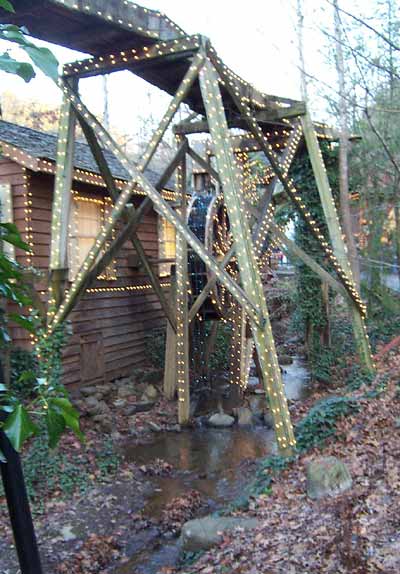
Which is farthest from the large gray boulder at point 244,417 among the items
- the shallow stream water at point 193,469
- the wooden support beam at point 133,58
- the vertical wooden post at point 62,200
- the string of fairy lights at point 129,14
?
the string of fairy lights at point 129,14

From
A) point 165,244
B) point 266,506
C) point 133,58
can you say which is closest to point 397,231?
point 165,244

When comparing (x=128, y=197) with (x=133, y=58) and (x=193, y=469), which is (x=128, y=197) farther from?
(x=193, y=469)

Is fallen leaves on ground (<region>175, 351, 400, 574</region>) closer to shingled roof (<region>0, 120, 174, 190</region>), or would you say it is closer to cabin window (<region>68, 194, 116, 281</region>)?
cabin window (<region>68, 194, 116, 281</region>)

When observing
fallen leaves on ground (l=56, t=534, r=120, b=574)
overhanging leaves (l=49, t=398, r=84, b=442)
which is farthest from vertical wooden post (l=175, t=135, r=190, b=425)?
overhanging leaves (l=49, t=398, r=84, b=442)

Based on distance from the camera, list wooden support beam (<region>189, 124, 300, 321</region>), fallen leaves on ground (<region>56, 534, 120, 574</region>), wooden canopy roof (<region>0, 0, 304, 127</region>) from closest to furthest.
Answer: fallen leaves on ground (<region>56, 534, 120, 574</region>)
wooden canopy roof (<region>0, 0, 304, 127</region>)
wooden support beam (<region>189, 124, 300, 321</region>)

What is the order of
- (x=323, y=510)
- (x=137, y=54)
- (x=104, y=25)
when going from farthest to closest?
(x=137, y=54)
(x=104, y=25)
(x=323, y=510)

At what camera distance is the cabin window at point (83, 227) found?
35.8 ft

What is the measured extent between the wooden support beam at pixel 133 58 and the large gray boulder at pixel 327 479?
17.6 ft

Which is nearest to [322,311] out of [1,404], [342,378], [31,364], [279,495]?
[342,378]

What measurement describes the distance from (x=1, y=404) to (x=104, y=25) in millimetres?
6396

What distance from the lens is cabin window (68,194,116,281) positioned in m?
10.9

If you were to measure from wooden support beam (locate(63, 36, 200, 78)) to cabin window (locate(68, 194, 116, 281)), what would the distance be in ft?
11.6

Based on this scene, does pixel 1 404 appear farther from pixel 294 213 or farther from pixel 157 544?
pixel 294 213

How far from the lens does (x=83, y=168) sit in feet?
34.6
